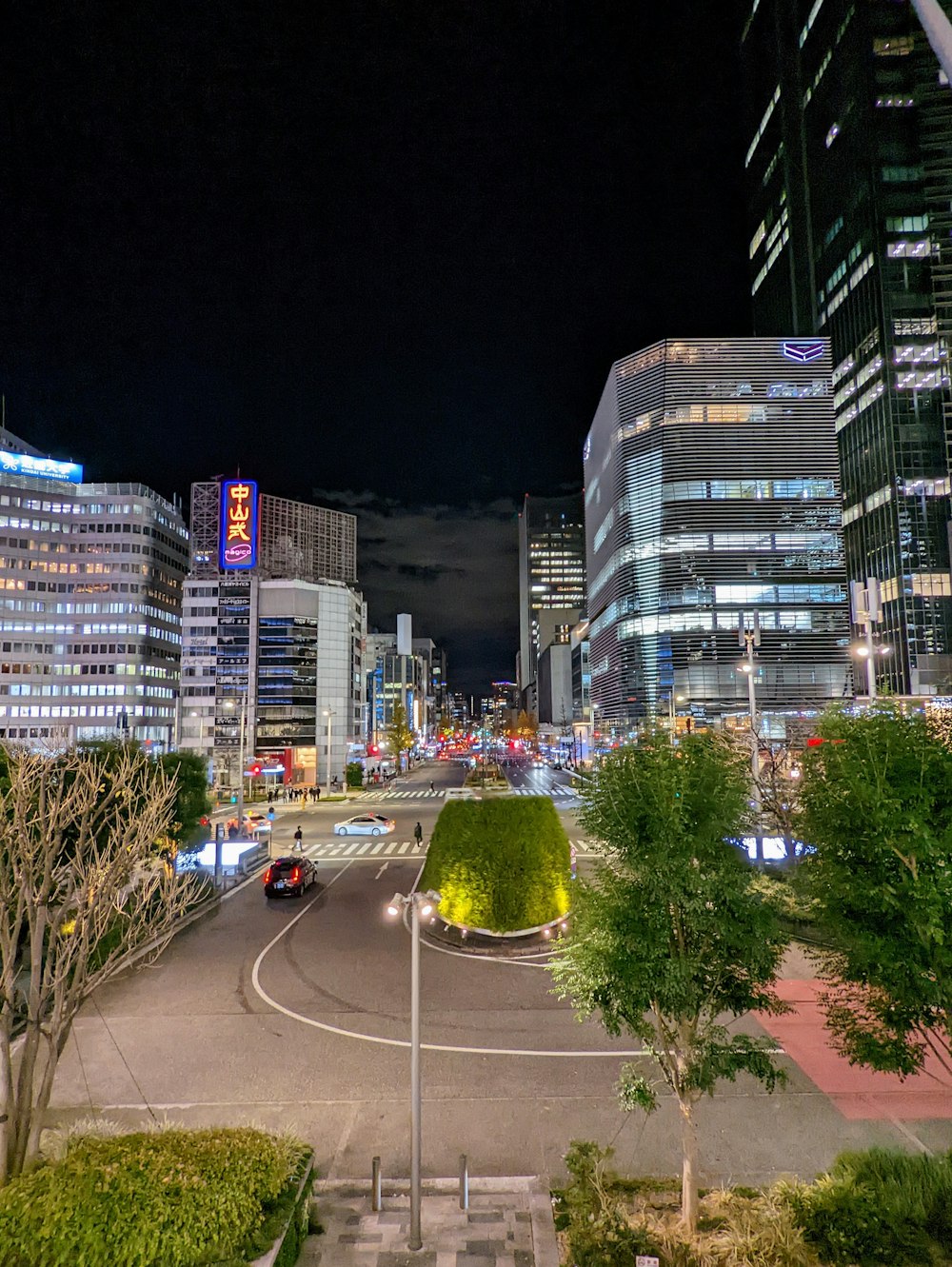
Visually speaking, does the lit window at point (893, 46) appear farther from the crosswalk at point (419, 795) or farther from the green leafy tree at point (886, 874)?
the green leafy tree at point (886, 874)

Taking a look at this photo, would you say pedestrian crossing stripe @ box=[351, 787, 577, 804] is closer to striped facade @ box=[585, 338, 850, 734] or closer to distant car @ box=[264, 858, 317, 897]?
striped facade @ box=[585, 338, 850, 734]

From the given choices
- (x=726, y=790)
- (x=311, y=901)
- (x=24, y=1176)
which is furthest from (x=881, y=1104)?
(x=311, y=901)

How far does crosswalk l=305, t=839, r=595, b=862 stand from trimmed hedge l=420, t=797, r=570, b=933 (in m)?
13.2

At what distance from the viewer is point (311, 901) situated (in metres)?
27.2

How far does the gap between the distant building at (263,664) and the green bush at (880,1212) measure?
76227 millimetres

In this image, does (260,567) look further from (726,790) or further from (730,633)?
(726,790)

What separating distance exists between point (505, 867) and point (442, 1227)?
42.0 ft

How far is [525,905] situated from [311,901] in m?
10.0

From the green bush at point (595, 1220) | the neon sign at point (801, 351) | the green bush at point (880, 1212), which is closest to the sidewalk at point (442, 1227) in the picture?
the green bush at point (595, 1220)

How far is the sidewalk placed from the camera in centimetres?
830

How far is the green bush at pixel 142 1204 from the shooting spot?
7.13 meters

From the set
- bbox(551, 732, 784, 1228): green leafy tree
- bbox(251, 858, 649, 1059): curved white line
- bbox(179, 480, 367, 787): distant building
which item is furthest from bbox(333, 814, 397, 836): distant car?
bbox(179, 480, 367, 787): distant building

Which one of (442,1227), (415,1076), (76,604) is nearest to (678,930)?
(415,1076)

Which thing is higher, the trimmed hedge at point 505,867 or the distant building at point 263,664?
the distant building at point 263,664
